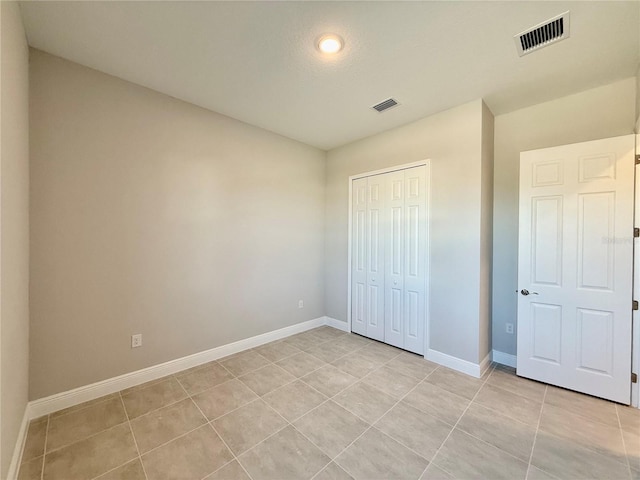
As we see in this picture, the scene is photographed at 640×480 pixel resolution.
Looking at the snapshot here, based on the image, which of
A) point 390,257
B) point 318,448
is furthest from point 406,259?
point 318,448

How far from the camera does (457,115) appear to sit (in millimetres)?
2797

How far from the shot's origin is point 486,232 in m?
2.82

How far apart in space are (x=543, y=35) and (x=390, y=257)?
7.95 feet

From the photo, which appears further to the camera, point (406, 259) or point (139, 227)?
point (406, 259)

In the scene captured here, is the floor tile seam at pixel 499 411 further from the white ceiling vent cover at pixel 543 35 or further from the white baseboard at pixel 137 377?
the white ceiling vent cover at pixel 543 35

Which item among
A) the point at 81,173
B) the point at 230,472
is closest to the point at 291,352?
the point at 230,472

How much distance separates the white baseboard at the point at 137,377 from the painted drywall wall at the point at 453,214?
216 cm

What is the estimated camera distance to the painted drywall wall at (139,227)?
6.78 feet

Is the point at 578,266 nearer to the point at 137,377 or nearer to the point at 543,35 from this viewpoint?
the point at 543,35

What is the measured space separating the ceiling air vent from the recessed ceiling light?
93 centimetres

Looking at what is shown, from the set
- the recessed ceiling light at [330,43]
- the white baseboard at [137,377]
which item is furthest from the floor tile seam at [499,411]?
Result: the recessed ceiling light at [330,43]

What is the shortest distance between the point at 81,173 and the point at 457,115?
3647mm

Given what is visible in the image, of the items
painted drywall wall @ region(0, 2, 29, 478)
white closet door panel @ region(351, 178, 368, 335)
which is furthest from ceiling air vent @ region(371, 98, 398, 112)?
painted drywall wall @ region(0, 2, 29, 478)

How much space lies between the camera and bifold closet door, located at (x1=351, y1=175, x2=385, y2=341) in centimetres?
356
